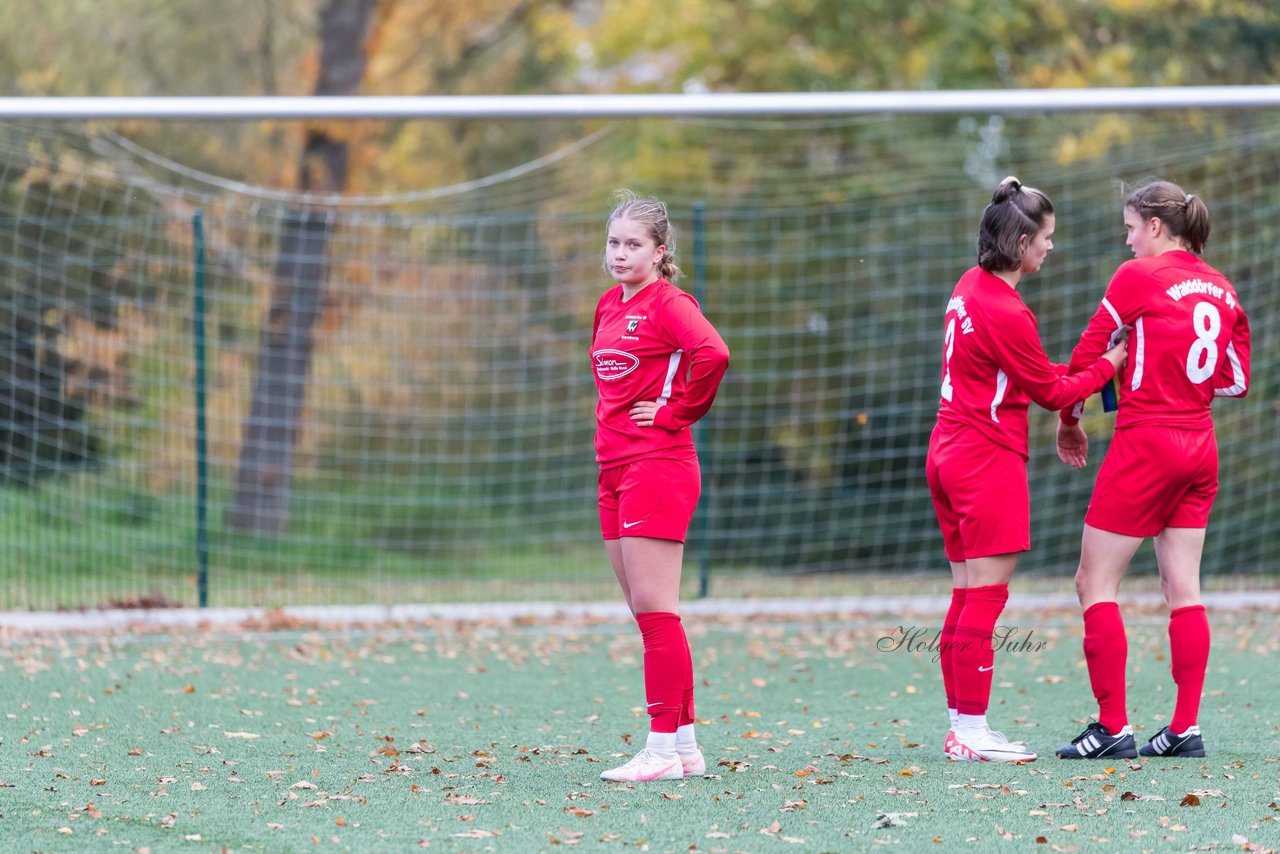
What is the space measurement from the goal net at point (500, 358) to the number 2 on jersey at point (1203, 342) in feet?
15.0

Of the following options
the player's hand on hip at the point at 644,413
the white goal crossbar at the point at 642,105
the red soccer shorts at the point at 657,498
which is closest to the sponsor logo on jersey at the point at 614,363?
the player's hand on hip at the point at 644,413

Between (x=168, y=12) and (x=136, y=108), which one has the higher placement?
(x=168, y=12)

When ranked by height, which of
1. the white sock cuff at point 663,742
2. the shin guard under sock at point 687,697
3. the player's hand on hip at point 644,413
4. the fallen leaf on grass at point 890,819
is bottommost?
the fallen leaf on grass at point 890,819

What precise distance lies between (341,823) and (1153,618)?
17.6 ft

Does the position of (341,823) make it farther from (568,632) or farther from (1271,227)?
(1271,227)

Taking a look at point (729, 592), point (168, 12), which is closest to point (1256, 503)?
point (729, 592)

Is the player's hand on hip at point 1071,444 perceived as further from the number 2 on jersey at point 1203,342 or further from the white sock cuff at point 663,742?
the white sock cuff at point 663,742

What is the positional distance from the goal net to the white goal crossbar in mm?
1121

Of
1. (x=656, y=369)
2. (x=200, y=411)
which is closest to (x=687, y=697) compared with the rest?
(x=656, y=369)

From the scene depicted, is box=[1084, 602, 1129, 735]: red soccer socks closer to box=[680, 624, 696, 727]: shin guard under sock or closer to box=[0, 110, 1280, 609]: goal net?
box=[680, 624, 696, 727]: shin guard under sock

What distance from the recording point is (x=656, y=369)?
4.03 m

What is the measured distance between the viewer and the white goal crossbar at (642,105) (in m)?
7.09

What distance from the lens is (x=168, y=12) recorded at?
14.3 m

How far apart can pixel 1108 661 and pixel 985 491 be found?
25.9 inches
